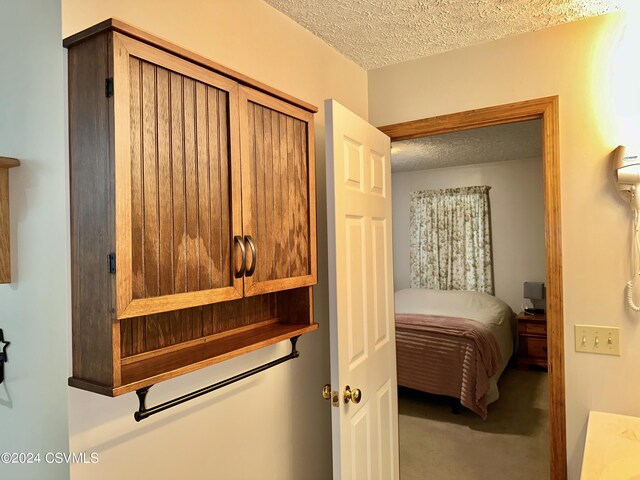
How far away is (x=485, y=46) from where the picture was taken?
1.98 metres

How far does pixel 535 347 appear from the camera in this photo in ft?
15.2

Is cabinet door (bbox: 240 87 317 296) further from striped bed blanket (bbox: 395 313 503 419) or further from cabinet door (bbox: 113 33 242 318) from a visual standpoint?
striped bed blanket (bbox: 395 313 503 419)

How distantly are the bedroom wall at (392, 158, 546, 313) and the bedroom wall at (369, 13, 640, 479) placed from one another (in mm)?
3489

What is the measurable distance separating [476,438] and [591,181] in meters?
2.25

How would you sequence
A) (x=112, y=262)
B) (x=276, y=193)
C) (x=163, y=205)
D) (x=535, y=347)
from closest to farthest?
1. (x=112, y=262)
2. (x=163, y=205)
3. (x=276, y=193)
4. (x=535, y=347)

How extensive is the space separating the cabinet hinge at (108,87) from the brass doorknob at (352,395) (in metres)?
1.22

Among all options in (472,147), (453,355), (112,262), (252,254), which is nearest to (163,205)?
(112,262)

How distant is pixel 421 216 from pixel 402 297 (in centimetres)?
135

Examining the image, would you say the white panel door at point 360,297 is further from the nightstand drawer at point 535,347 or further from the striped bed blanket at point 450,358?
the nightstand drawer at point 535,347

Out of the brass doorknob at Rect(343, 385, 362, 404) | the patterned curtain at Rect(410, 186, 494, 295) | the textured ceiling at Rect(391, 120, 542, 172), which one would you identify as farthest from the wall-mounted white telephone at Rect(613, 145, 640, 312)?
the patterned curtain at Rect(410, 186, 494, 295)

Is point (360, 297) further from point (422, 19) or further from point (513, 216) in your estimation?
point (513, 216)

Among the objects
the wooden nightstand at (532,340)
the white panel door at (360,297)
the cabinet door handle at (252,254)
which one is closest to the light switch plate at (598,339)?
the white panel door at (360,297)

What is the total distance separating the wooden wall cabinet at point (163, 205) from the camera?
887 mm

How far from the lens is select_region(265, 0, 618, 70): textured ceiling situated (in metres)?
1.62
